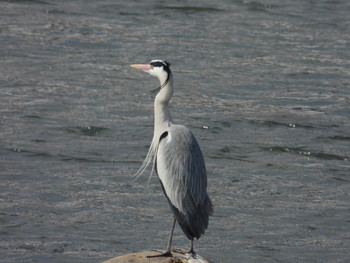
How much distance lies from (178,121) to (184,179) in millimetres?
6331

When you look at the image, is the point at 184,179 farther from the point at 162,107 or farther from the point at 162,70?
the point at 162,70

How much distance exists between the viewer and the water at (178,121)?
34.0 feet

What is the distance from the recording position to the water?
10359 mm

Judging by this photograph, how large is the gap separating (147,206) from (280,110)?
4617 millimetres

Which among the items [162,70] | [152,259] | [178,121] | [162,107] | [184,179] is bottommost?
[152,259]

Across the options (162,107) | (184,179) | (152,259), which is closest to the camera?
(152,259)

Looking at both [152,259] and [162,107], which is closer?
[152,259]

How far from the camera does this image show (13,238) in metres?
9.94

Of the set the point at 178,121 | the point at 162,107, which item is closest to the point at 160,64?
the point at 162,107

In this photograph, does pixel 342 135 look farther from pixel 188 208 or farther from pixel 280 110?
pixel 188 208

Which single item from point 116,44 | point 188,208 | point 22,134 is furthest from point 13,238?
point 116,44

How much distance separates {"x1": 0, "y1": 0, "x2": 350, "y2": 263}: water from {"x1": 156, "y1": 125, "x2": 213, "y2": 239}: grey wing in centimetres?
194

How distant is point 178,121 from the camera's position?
14.2 meters

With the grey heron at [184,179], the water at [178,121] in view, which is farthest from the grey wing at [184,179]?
the water at [178,121]
